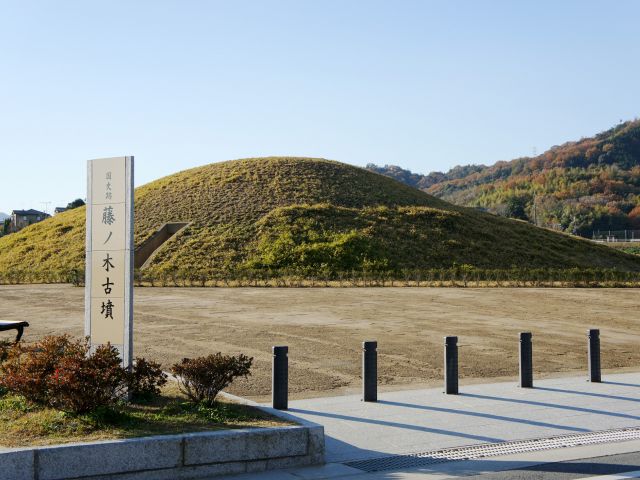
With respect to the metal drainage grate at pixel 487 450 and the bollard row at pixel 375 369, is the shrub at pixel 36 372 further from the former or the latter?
the metal drainage grate at pixel 487 450

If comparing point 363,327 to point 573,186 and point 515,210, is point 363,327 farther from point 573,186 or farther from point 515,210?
point 573,186

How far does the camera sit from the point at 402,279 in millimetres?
37594

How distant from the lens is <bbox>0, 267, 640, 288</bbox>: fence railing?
Answer: 117 feet

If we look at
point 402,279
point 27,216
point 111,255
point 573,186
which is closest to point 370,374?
point 111,255

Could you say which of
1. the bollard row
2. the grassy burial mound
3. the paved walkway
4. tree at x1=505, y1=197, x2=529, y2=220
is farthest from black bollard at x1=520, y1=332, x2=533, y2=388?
tree at x1=505, y1=197, x2=529, y2=220

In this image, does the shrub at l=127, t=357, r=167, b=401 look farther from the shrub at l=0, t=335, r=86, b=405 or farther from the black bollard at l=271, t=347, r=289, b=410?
the black bollard at l=271, t=347, r=289, b=410

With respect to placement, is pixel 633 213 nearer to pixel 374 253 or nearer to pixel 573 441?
pixel 374 253

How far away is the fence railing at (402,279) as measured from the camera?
35.5 meters

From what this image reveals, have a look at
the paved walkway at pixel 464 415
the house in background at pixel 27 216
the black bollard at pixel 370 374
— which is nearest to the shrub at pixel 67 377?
the paved walkway at pixel 464 415

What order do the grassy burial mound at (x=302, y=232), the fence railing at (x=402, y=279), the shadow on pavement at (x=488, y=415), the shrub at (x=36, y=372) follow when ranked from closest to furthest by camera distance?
the shrub at (x=36, y=372) → the shadow on pavement at (x=488, y=415) → the fence railing at (x=402, y=279) → the grassy burial mound at (x=302, y=232)

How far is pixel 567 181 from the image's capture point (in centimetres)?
12081

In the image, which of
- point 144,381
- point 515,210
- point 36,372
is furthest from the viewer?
point 515,210

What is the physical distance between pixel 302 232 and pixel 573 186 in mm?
79500

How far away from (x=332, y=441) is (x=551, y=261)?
47.1 m
